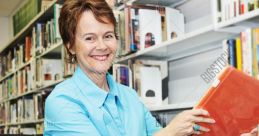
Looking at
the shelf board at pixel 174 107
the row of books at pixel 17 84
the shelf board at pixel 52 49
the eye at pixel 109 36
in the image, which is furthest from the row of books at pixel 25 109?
the eye at pixel 109 36

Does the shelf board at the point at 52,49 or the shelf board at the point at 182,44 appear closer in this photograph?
the shelf board at the point at 182,44

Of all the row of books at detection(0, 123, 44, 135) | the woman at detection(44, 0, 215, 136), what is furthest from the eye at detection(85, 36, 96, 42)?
Result: the row of books at detection(0, 123, 44, 135)

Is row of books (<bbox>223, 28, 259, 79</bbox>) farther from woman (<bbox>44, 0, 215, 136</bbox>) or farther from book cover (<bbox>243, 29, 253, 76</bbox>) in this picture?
woman (<bbox>44, 0, 215, 136</bbox>)

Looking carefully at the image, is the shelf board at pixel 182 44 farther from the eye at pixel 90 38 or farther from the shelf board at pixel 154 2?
the eye at pixel 90 38

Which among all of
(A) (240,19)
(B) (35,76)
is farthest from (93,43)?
(B) (35,76)

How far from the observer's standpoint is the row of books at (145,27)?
2.18m

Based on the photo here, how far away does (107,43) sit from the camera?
1.43 m

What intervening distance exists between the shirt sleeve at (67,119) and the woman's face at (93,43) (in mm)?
169

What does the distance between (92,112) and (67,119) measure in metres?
0.10

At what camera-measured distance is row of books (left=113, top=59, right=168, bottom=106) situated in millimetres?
2217

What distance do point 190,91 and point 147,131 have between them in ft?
2.66

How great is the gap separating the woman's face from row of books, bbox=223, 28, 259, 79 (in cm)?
53

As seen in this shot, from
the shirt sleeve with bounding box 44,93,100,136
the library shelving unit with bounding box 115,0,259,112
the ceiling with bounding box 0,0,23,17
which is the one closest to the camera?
the shirt sleeve with bounding box 44,93,100,136

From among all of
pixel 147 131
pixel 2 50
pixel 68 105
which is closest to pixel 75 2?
pixel 68 105
